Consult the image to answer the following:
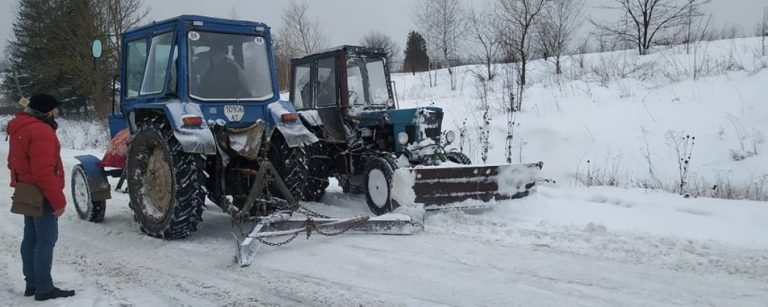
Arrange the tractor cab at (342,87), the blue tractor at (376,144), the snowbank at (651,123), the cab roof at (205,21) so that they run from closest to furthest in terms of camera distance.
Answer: the cab roof at (205,21), the blue tractor at (376,144), the tractor cab at (342,87), the snowbank at (651,123)

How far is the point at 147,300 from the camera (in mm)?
4129

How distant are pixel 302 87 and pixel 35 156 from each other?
4674mm

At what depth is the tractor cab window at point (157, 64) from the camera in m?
6.01

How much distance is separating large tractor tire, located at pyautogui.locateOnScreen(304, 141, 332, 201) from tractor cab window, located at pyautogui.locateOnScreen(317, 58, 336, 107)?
24.5 inches

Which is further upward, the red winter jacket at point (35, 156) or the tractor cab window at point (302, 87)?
the tractor cab window at point (302, 87)

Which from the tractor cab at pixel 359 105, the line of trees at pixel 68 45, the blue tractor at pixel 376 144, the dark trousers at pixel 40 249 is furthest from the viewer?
the line of trees at pixel 68 45

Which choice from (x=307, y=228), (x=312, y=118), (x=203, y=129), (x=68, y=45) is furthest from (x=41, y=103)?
(x=68, y=45)

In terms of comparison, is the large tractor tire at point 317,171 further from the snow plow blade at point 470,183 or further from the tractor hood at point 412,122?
the snow plow blade at point 470,183

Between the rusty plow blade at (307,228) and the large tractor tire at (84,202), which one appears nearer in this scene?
the rusty plow blade at (307,228)

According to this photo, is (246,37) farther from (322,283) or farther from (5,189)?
(5,189)

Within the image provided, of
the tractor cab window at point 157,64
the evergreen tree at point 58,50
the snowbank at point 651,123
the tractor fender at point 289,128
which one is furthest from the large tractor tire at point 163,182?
the evergreen tree at point 58,50

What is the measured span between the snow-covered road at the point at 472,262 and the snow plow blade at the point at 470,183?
0.20 m

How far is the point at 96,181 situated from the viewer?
267 inches

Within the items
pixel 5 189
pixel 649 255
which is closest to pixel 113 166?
pixel 5 189
